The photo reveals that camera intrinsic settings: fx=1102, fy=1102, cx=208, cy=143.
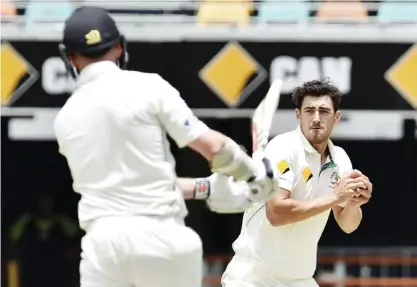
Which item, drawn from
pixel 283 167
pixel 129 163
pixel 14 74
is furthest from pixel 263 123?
pixel 14 74

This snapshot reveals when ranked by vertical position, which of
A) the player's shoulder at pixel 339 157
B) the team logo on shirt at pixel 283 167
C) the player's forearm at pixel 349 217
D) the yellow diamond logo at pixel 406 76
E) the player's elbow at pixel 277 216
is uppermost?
the team logo on shirt at pixel 283 167

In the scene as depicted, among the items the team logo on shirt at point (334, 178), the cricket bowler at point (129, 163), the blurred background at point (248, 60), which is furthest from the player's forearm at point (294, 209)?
the blurred background at point (248, 60)

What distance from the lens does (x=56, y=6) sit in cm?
874

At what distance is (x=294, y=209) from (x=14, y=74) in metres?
4.39

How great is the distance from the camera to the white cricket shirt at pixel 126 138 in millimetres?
3383

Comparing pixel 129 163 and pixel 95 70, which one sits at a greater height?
pixel 95 70

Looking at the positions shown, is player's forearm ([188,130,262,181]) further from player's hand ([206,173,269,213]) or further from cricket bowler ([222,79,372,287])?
cricket bowler ([222,79,372,287])

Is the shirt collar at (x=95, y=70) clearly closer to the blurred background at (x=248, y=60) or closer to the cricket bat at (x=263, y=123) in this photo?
the cricket bat at (x=263, y=123)

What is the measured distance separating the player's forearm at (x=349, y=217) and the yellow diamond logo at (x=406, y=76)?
366 centimetres

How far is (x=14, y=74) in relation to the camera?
823cm

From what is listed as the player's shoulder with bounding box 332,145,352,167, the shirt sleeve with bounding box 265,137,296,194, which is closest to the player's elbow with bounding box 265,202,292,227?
the shirt sleeve with bounding box 265,137,296,194

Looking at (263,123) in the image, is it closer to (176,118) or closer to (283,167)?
(283,167)

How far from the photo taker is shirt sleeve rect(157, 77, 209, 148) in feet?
11.1

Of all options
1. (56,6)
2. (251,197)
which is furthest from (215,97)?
(251,197)
